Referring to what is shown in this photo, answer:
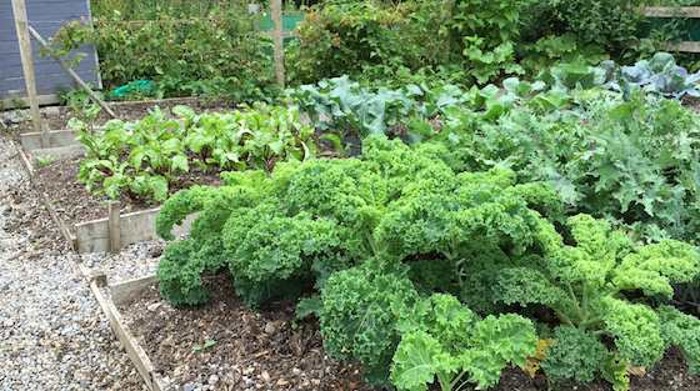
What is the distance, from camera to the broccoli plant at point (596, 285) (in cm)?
210

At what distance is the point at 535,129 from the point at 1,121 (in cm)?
553

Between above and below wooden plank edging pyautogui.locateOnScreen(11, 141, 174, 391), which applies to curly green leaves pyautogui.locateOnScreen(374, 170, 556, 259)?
above

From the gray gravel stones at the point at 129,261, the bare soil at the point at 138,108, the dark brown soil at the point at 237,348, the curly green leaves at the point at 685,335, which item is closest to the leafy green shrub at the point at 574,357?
the curly green leaves at the point at 685,335

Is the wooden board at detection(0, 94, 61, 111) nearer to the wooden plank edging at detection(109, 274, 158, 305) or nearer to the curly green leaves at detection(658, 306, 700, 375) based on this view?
the wooden plank edging at detection(109, 274, 158, 305)

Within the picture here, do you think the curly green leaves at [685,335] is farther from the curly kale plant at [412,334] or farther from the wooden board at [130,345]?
the wooden board at [130,345]

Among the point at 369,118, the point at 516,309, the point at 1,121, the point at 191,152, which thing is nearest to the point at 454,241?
the point at 516,309

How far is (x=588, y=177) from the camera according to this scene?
325 centimetres

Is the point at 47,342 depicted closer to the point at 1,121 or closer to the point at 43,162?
the point at 43,162

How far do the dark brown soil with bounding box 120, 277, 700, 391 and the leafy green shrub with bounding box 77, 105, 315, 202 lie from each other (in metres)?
1.54

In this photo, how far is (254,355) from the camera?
8.33 feet

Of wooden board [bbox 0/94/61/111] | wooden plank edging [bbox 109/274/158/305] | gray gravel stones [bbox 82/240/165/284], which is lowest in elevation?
gray gravel stones [bbox 82/240/165/284]

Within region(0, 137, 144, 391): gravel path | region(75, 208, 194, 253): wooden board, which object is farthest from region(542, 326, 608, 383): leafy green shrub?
region(75, 208, 194, 253): wooden board

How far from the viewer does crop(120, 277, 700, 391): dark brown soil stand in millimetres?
2371

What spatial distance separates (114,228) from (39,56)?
3.86m
